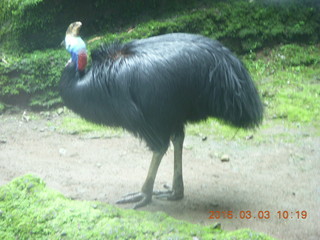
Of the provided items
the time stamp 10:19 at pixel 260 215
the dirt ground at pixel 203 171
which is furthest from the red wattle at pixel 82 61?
the time stamp 10:19 at pixel 260 215

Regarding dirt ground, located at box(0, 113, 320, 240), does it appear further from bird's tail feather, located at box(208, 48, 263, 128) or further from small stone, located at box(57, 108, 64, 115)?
bird's tail feather, located at box(208, 48, 263, 128)

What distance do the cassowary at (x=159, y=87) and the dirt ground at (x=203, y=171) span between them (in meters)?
0.40

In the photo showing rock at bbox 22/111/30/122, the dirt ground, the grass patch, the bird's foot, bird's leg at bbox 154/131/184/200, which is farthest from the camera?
rock at bbox 22/111/30/122

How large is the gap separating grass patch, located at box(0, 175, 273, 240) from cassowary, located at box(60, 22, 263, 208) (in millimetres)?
802

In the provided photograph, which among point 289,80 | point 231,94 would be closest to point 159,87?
point 231,94

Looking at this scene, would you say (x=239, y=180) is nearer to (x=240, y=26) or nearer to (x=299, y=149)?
(x=299, y=149)

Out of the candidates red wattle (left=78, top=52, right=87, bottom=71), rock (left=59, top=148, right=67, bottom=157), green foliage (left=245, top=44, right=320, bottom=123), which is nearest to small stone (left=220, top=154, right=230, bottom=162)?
green foliage (left=245, top=44, right=320, bottom=123)

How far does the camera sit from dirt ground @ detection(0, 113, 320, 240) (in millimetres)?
3379

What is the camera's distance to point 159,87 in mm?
3203

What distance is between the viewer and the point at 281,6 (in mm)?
6848

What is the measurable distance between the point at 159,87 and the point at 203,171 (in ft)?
4.64

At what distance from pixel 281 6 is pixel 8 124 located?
172 inches

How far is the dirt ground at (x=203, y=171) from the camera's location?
3.38 meters

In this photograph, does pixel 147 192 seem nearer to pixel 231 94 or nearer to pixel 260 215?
pixel 260 215
